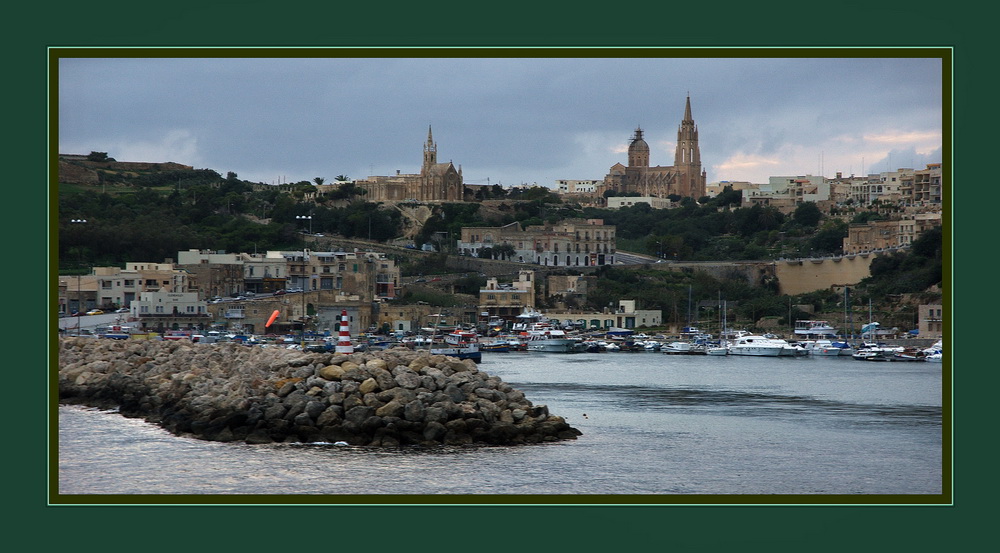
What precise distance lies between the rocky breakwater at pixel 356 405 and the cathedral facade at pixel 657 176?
179 ft

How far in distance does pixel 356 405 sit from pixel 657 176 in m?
59.0

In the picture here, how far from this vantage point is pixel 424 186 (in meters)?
51.8

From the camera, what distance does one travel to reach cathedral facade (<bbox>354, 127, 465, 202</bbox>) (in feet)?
169

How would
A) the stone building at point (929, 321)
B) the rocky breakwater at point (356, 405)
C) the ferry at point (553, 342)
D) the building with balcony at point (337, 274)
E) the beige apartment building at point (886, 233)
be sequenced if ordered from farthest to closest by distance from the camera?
the beige apartment building at point (886, 233)
the building with balcony at point (337, 274)
the ferry at point (553, 342)
the stone building at point (929, 321)
the rocky breakwater at point (356, 405)

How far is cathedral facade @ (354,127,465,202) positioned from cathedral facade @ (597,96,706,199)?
557 inches

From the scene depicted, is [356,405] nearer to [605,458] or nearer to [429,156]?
[605,458]

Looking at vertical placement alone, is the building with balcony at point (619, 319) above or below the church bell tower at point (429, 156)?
below

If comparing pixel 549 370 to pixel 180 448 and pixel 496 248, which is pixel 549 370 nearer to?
pixel 180 448

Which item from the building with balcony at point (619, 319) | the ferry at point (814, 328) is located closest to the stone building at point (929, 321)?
the ferry at point (814, 328)

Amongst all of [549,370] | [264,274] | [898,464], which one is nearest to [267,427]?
[898,464]

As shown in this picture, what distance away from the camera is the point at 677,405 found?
543 inches

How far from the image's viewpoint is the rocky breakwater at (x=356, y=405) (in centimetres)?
896

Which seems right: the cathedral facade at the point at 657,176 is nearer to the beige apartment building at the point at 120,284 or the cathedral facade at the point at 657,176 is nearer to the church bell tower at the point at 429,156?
the church bell tower at the point at 429,156

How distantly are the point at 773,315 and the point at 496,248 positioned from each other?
1249 centimetres
